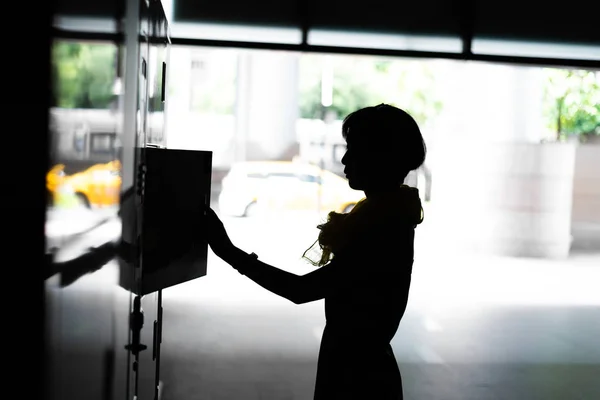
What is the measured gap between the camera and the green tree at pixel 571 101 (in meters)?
10.6

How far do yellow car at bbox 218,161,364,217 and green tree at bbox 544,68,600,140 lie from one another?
3.79 meters

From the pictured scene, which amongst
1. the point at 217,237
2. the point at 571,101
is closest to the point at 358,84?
the point at 571,101

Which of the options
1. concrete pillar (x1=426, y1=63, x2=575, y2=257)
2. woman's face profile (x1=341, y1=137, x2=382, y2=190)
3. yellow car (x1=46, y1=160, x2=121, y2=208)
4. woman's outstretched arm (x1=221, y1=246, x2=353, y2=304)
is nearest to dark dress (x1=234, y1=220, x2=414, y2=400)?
woman's outstretched arm (x1=221, y1=246, x2=353, y2=304)

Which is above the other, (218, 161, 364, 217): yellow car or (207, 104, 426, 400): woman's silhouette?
(207, 104, 426, 400): woman's silhouette

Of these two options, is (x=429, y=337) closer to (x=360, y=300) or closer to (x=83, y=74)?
(x=360, y=300)

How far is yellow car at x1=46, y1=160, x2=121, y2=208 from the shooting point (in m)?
1.00

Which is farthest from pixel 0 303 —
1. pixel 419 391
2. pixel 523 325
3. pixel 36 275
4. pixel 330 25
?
pixel 523 325

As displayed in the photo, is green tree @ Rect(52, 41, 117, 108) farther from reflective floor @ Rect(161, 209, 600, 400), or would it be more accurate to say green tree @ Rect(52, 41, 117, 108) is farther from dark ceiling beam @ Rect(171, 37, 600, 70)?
dark ceiling beam @ Rect(171, 37, 600, 70)

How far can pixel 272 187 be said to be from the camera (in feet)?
31.7

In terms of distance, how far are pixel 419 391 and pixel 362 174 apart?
293cm

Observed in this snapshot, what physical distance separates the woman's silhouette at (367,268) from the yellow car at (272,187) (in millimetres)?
7933

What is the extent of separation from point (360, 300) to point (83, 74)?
0.73 meters

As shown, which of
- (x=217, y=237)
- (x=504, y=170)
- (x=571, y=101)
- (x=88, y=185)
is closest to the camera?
(x=88, y=185)

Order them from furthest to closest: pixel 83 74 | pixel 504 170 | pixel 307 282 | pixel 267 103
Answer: pixel 504 170 → pixel 267 103 → pixel 307 282 → pixel 83 74
